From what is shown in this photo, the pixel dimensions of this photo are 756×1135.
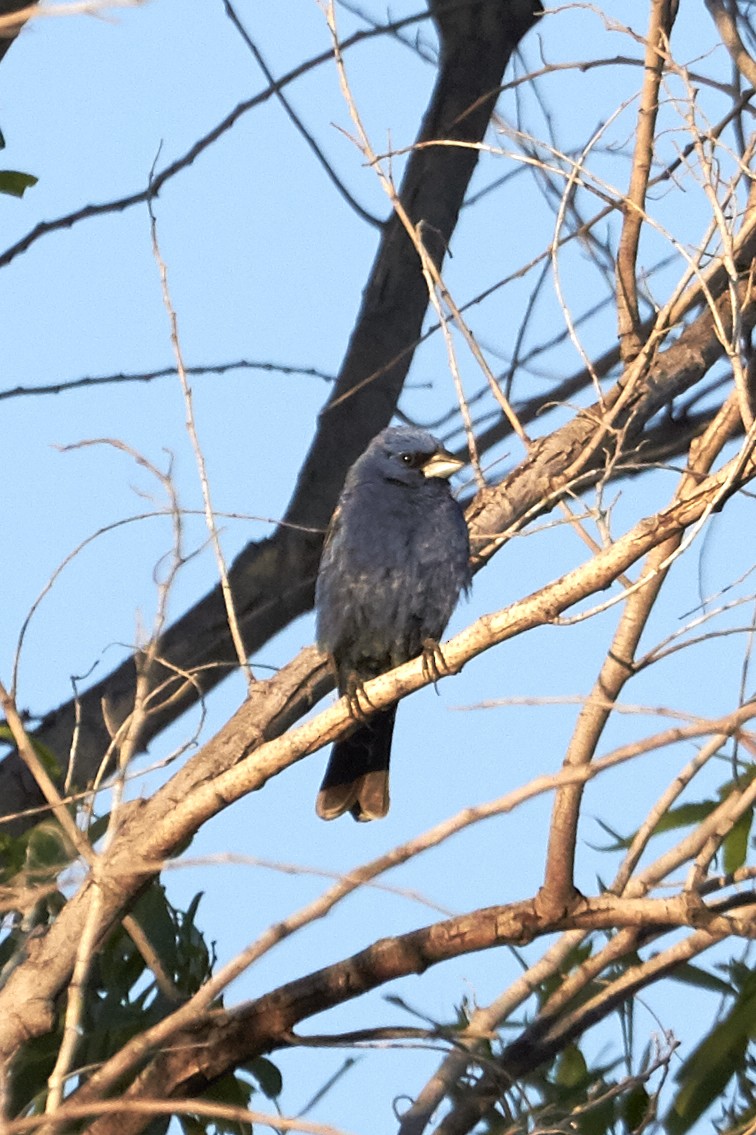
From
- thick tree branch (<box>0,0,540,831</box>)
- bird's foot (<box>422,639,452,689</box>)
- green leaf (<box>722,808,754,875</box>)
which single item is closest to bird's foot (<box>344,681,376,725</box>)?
bird's foot (<box>422,639,452,689</box>)

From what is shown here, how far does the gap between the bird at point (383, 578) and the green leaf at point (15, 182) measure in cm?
161

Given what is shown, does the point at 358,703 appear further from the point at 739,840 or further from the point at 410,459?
the point at 410,459

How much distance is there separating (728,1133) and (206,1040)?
114cm

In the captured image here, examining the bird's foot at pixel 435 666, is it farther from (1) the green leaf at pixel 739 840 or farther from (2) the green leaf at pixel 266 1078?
(2) the green leaf at pixel 266 1078

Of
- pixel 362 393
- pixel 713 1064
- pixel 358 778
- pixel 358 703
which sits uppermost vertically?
pixel 362 393

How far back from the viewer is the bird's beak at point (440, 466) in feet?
17.9

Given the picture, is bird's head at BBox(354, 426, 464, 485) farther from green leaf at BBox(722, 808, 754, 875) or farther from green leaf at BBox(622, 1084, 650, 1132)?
green leaf at BBox(622, 1084, 650, 1132)

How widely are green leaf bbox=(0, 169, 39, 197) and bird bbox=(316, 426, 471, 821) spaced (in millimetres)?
1614

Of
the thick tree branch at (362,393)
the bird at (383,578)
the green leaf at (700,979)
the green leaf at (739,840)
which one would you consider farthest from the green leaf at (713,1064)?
the thick tree branch at (362,393)

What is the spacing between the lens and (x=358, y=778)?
5508mm

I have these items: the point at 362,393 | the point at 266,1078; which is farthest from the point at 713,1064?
the point at 362,393

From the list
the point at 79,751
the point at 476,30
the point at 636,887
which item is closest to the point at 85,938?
the point at 636,887

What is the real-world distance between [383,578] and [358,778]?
2.37 ft

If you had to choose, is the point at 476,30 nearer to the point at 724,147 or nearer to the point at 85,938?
the point at 724,147
